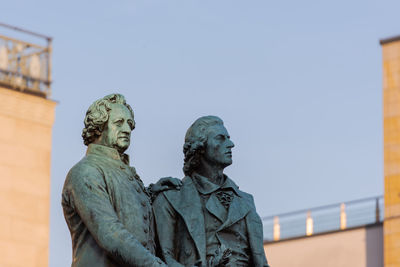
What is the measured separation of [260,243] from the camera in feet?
67.4

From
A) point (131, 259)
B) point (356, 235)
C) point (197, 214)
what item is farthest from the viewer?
point (356, 235)

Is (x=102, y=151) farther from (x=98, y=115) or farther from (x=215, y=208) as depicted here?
(x=215, y=208)

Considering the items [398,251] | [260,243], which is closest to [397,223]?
[398,251]

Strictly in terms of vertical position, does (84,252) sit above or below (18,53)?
below

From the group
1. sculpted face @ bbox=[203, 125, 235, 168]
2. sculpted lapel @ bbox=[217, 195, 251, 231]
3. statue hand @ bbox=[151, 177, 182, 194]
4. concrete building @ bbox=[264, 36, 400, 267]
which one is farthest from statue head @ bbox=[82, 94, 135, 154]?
concrete building @ bbox=[264, 36, 400, 267]

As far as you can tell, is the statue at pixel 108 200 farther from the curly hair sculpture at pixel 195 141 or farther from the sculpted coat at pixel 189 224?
the curly hair sculpture at pixel 195 141

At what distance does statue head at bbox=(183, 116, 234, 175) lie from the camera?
811 inches

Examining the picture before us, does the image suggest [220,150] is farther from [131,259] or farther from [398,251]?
[398,251]

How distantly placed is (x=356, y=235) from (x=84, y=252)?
32.4 metres

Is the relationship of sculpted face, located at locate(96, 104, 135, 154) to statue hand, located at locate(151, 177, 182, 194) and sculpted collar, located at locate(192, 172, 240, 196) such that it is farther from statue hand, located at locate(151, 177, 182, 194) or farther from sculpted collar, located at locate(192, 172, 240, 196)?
sculpted collar, located at locate(192, 172, 240, 196)

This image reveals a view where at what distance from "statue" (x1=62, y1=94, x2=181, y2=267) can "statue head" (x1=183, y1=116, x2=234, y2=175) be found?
0.75 meters

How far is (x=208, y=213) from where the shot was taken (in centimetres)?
2041

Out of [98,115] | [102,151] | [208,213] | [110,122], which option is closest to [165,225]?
[208,213]

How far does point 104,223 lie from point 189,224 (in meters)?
1.37
